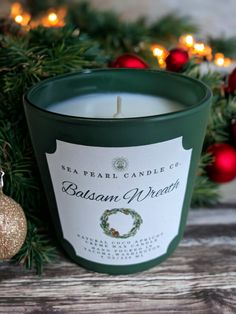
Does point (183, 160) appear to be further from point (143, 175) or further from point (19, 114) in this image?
point (19, 114)

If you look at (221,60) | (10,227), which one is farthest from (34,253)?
(221,60)

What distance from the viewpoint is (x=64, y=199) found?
0.42 metres

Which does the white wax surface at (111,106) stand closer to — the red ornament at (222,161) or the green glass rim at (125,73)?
the green glass rim at (125,73)

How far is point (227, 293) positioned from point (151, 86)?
0.77ft

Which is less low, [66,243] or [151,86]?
[151,86]

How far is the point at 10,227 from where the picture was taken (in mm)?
405

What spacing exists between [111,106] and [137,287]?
19 centimetres

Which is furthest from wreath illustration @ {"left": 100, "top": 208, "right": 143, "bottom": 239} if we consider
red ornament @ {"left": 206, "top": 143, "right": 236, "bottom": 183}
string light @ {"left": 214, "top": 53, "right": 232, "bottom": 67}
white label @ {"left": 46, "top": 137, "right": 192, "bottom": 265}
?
string light @ {"left": 214, "top": 53, "right": 232, "bottom": 67}

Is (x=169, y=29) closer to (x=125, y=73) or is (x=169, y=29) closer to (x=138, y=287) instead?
(x=125, y=73)

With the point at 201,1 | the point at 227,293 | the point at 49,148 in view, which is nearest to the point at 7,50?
the point at 49,148

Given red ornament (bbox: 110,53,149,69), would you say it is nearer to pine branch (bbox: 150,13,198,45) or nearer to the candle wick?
the candle wick

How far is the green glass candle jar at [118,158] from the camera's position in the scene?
37 cm

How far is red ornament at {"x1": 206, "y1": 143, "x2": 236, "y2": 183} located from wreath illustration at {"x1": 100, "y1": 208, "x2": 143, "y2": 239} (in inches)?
8.0

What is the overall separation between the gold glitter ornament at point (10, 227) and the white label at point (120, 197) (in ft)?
0.14
